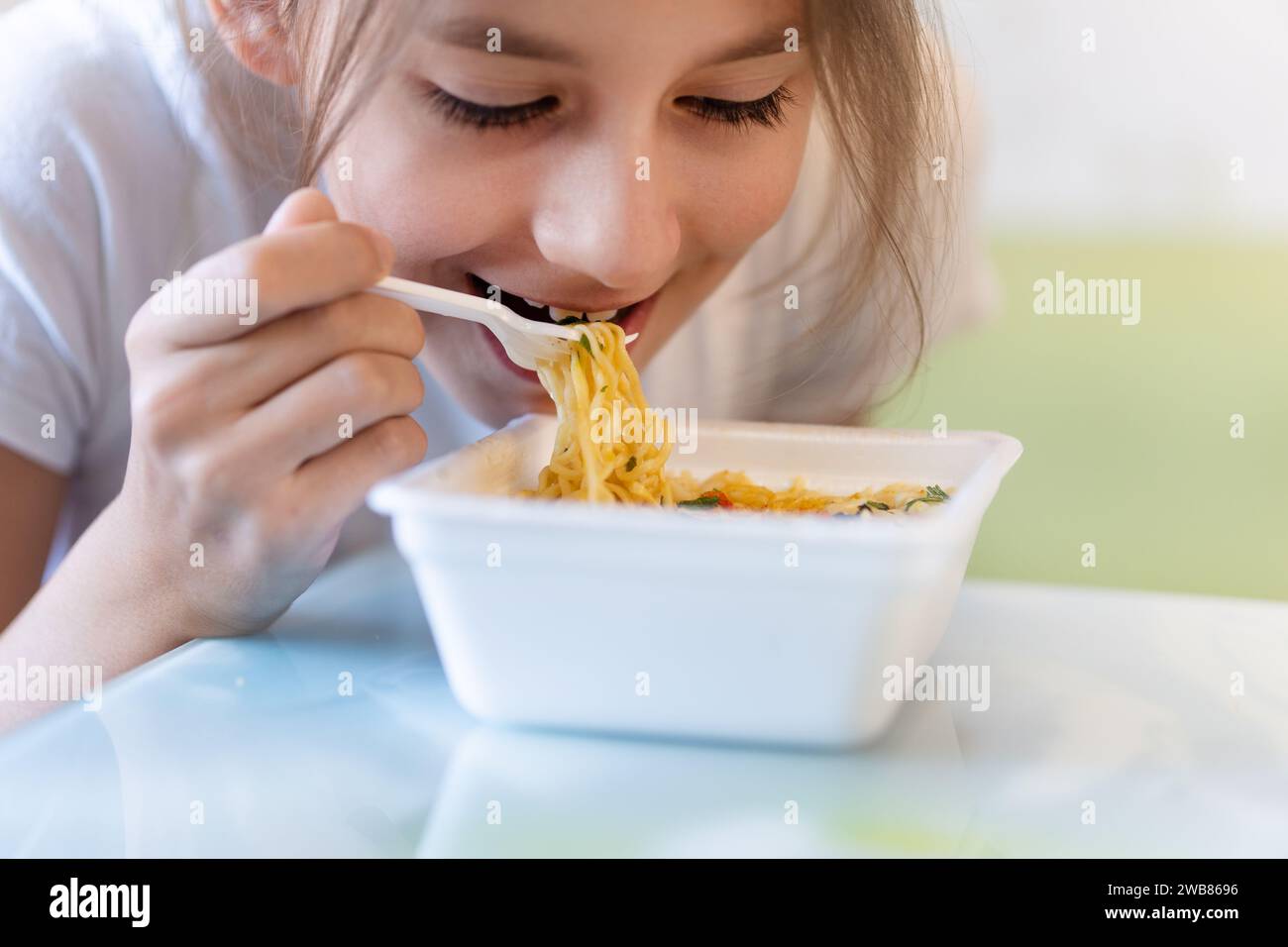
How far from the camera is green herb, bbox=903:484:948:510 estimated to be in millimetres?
1071

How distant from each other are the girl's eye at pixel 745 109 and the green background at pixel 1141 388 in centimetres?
398

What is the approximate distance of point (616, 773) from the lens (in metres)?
0.83

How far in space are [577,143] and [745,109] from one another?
20 centimetres

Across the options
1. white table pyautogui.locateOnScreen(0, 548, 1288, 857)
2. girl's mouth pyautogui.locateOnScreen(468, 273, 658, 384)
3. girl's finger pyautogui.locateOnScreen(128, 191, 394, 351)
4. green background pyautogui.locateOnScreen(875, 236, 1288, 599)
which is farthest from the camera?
green background pyautogui.locateOnScreen(875, 236, 1288, 599)

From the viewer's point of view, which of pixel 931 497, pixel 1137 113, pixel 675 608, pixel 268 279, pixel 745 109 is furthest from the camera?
pixel 1137 113

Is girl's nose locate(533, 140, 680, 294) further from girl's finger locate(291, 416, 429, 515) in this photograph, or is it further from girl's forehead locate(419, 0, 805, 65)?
girl's finger locate(291, 416, 429, 515)

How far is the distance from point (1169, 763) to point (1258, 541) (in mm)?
A: 4193

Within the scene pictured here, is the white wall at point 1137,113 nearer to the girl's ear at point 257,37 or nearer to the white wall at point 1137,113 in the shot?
the white wall at point 1137,113

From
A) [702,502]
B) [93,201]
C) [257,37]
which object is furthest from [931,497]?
[93,201]

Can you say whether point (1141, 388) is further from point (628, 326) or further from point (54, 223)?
point (54, 223)

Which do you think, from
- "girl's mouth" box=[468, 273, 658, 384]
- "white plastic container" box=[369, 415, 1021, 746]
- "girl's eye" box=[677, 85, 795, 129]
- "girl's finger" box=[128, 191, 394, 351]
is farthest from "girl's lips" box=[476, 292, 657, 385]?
"white plastic container" box=[369, 415, 1021, 746]

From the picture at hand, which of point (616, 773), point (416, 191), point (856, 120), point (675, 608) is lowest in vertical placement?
point (616, 773)

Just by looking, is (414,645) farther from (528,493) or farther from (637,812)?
(637,812)

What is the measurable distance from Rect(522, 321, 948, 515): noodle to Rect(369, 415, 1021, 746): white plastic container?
193 mm
